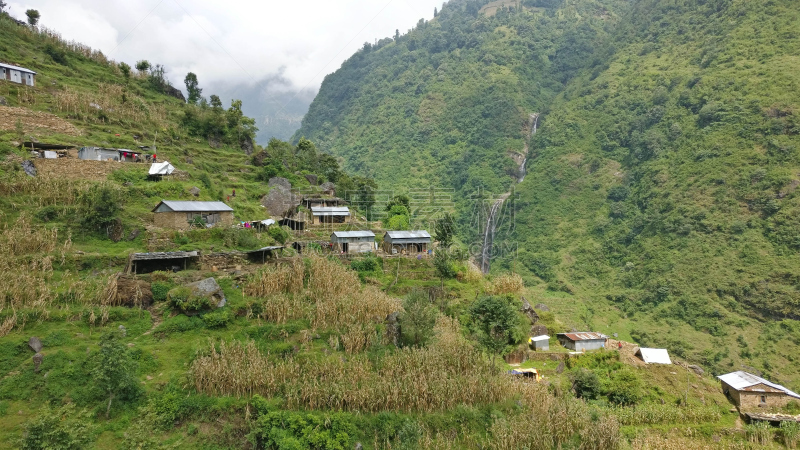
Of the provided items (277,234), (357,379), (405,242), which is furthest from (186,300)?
(405,242)

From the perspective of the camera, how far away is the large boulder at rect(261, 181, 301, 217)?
127 ft

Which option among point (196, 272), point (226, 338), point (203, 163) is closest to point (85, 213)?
point (196, 272)

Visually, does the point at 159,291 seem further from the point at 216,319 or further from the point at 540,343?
the point at 540,343

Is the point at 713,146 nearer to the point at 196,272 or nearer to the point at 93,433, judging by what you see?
the point at 196,272

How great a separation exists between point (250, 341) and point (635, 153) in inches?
2759

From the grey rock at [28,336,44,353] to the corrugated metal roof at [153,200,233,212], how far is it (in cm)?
1075

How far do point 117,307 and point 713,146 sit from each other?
68.3 metres

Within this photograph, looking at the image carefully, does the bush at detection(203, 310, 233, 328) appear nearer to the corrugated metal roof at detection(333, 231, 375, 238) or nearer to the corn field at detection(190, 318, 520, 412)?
the corn field at detection(190, 318, 520, 412)

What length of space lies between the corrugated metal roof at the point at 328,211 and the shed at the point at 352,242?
5.91 meters

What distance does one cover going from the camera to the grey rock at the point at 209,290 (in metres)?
18.1

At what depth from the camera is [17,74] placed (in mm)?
32469

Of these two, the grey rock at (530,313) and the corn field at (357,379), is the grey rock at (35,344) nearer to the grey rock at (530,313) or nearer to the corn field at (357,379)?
the corn field at (357,379)

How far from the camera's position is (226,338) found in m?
17.0

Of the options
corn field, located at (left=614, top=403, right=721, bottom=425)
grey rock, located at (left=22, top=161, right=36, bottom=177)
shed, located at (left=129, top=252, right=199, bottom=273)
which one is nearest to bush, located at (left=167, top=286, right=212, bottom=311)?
shed, located at (left=129, top=252, right=199, bottom=273)
